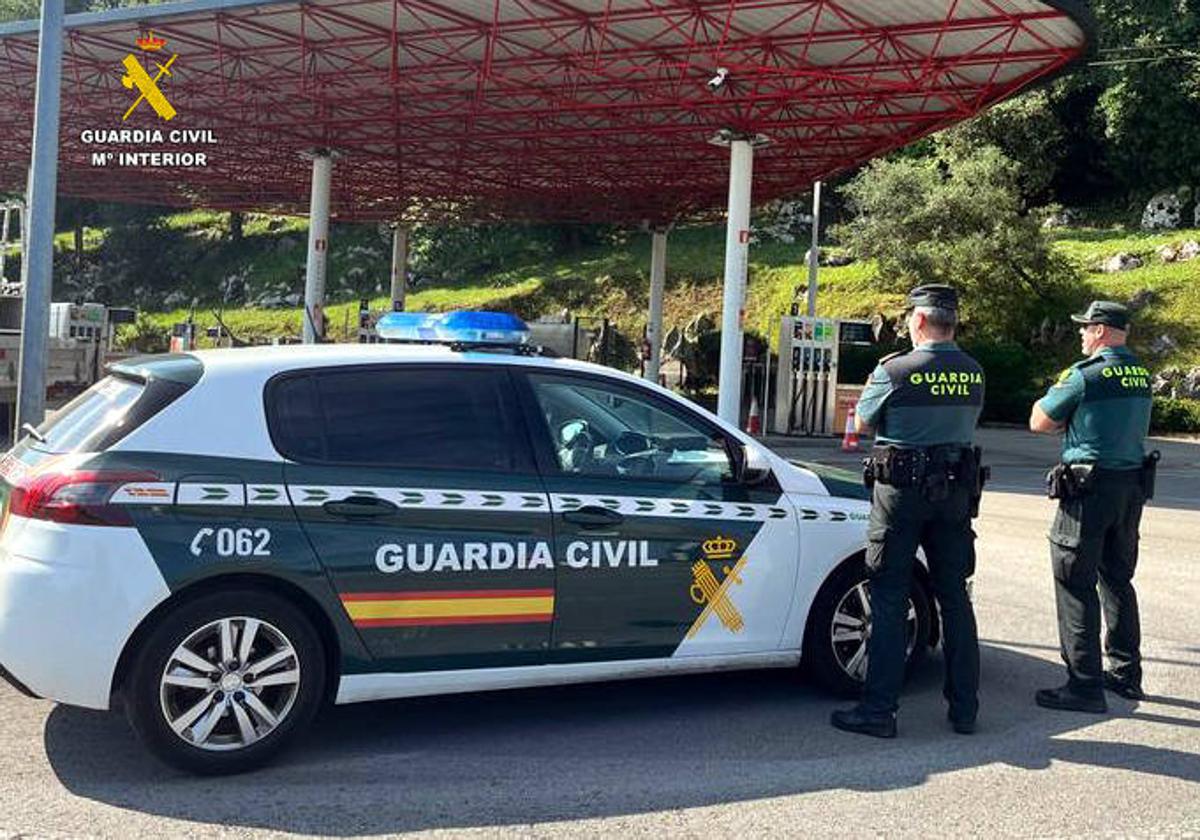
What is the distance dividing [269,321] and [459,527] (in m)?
44.6

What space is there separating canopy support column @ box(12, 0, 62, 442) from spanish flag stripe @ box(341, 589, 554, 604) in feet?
17.3

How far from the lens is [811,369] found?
21969 mm

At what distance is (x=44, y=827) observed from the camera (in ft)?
12.1

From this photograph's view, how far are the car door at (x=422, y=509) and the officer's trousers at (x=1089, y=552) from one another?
2541 mm

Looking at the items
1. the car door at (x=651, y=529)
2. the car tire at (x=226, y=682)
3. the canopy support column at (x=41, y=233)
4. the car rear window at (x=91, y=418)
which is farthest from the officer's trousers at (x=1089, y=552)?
the canopy support column at (x=41, y=233)

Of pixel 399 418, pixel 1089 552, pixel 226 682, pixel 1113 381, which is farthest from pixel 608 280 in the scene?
pixel 226 682

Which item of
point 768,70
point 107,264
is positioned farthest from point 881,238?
point 107,264

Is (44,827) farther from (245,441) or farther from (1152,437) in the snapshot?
(1152,437)

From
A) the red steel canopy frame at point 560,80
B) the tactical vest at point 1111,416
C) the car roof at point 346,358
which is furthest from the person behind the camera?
the red steel canopy frame at point 560,80

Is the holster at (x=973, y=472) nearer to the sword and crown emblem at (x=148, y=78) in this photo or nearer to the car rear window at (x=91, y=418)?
the car rear window at (x=91, y=418)

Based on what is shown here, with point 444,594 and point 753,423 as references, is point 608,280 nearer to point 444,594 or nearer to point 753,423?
point 753,423

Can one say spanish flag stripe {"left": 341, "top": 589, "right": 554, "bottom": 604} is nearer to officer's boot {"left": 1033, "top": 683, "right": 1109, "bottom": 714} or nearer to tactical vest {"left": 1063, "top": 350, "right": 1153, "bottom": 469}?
officer's boot {"left": 1033, "top": 683, "right": 1109, "bottom": 714}

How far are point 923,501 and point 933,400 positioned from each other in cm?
Result: 43

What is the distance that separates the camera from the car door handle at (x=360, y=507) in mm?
4262
